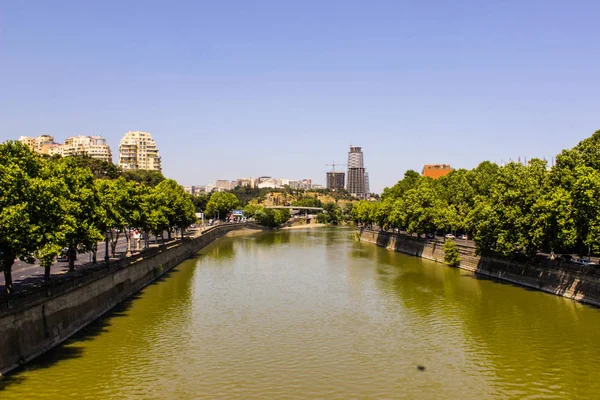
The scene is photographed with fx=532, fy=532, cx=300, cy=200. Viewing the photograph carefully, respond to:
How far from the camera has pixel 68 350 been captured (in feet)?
129

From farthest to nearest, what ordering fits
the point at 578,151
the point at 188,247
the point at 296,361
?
the point at 188,247 → the point at 578,151 → the point at 296,361

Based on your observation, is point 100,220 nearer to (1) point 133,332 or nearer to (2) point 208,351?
(1) point 133,332

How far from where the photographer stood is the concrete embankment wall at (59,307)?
111ft

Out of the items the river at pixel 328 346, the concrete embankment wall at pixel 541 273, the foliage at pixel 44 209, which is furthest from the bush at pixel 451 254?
the foliage at pixel 44 209

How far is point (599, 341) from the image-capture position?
4250cm

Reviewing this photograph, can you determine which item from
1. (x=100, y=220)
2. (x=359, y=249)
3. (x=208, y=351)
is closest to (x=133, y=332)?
(x=208, y=351)

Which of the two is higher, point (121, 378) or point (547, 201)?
point (547, 201)

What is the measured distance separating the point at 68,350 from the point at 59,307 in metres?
3.60

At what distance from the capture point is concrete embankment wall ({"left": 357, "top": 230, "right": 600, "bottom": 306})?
178 ft

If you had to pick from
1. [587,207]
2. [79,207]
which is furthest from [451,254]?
[79,207]

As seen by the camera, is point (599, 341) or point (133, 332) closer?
point (599, 341)

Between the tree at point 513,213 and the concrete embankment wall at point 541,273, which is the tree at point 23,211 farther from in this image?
the concrete embankment wall at point 541,273

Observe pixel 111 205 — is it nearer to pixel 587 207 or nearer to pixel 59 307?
pixel 59 307

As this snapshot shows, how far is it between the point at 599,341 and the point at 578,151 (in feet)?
103
